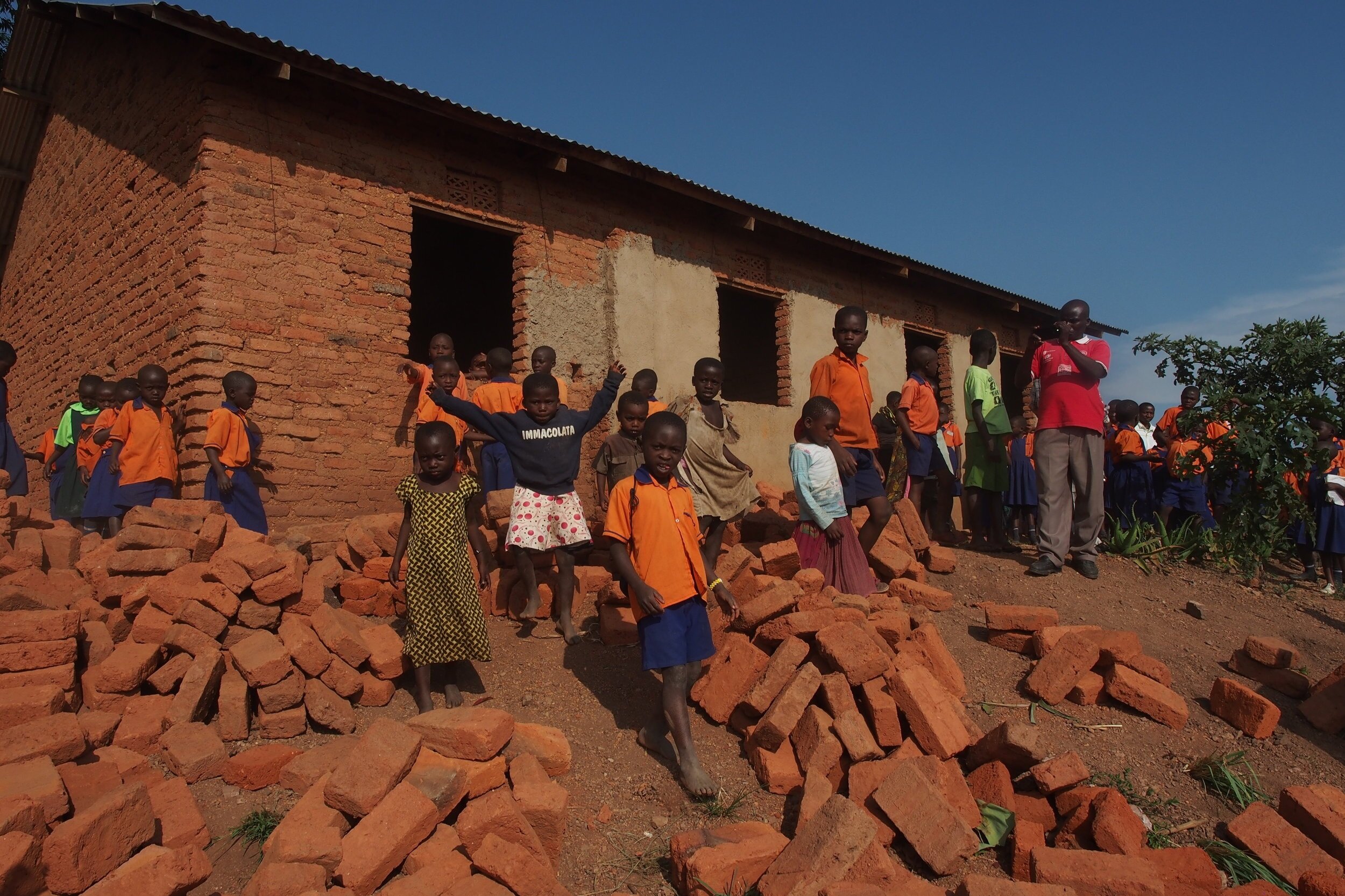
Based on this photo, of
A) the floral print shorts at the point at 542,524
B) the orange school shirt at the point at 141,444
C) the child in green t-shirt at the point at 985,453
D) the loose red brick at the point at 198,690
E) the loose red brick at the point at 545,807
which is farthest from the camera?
the child in green t-shirt at the point at 985,453

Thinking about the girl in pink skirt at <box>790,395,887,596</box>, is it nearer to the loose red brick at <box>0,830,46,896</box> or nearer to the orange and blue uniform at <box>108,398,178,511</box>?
the loose red brick at <box>0,830,46,896</box>

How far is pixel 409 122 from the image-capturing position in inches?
290

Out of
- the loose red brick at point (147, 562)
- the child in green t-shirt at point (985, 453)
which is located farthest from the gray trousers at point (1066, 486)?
the loose red brick at point (147, 562)

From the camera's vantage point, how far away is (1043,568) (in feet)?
20.5

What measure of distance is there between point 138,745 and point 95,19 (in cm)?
671

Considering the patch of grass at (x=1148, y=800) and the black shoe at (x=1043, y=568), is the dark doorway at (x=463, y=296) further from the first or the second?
the patch of grass at (x=1148, y=800)

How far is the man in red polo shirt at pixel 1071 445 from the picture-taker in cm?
620

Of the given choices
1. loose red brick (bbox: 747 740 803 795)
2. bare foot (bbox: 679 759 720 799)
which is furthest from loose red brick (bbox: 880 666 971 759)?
bare foot (bbox: 679 759 720 799)

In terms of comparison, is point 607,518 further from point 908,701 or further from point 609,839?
point 908,701

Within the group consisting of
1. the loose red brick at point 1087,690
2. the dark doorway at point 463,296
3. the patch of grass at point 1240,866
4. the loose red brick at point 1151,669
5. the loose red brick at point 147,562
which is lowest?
the patch of grass at point 1240,866

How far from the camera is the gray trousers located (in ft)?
20.4

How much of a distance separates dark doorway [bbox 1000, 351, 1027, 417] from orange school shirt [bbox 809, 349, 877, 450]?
8.78 metres

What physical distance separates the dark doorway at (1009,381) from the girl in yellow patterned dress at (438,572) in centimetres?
1124

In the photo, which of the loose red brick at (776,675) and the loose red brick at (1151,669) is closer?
the loose red brick at (776,675)
